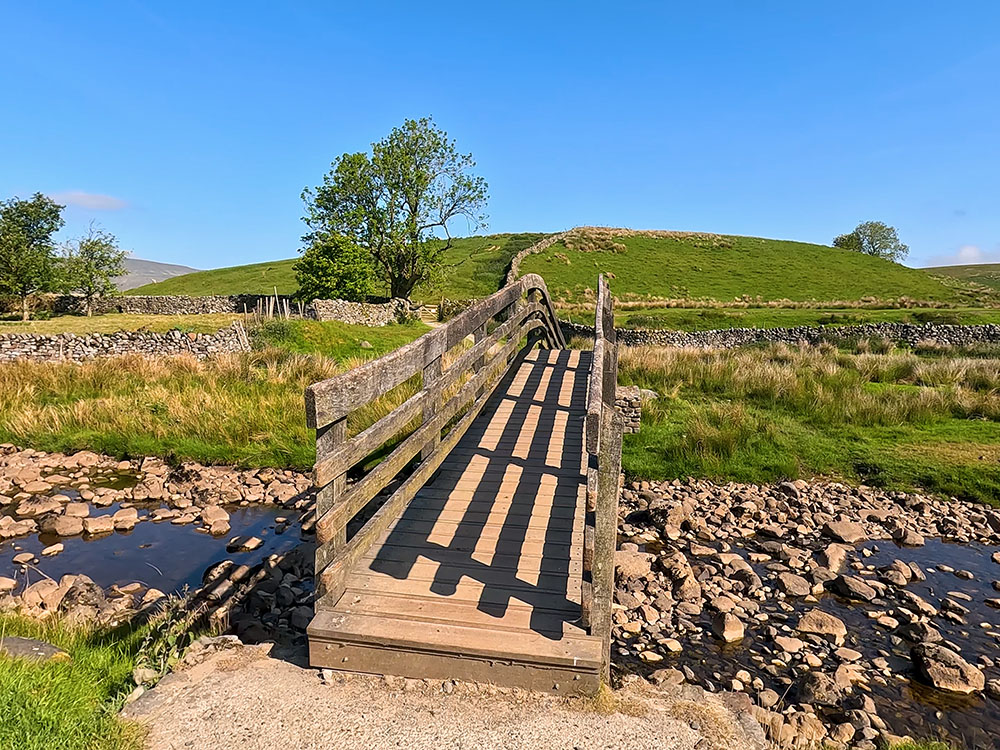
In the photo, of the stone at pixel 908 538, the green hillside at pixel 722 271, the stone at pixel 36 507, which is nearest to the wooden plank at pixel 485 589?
the stone at pixel 908 538

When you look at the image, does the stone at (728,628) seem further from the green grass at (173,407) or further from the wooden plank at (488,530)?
the green grass at (173,407)

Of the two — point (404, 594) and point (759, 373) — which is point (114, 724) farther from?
point (759, 373)

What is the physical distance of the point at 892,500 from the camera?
858 cm

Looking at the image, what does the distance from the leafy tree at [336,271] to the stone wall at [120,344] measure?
41.6 feet

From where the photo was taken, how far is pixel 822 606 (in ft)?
19.4

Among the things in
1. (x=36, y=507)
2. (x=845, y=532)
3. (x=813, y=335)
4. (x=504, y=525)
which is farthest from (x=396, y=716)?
(x=813, y=335)

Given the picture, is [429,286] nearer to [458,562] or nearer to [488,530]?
[488,530]

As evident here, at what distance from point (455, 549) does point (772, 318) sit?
32.3m

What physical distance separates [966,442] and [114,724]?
1241 centimetres

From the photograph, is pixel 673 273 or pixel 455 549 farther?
pixel 673 273

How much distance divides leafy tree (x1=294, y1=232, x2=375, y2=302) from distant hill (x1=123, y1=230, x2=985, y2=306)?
606cm

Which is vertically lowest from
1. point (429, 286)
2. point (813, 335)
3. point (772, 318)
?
point (813, 335)

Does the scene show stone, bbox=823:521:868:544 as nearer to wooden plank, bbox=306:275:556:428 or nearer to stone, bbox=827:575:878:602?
stone, bbox=827:575:878:602

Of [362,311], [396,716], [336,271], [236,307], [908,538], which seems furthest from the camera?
[236,307]
